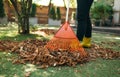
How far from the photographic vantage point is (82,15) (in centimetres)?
420

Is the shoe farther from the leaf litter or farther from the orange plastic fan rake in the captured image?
the orange plastic fan rake

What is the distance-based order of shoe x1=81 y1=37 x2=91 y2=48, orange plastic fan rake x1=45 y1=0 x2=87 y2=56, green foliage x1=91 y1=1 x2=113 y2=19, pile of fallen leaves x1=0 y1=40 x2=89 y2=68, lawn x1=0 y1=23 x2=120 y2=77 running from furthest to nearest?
green foliage x1=91 y1=1 x2=113 y2=19 → shoe x1=81 y1=37 x2=91 y2=48 → orange plastic fan rake x1=45 y1=0 x2=87 y2=56 → pile of fallen leaves x1=0 y1=40 x2=89 y2=68 → lawn x1=0 y1=23 x2=120 y2=77

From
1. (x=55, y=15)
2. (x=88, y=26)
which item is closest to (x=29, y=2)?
(x=88, y=26)

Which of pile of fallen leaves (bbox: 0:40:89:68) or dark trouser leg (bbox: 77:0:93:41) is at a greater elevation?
dark trouser leg (bbox: 77:0:93:41)

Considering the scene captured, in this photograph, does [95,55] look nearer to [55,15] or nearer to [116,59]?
[116,59]

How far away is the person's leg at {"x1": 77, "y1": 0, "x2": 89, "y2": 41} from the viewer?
4.17m

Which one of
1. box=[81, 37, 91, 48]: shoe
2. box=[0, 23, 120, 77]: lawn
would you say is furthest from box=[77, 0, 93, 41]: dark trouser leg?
box=[0, 23, 120, 77]: lawn

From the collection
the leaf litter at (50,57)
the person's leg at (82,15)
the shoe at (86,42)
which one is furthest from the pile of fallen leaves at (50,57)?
the shoe at (86,42)

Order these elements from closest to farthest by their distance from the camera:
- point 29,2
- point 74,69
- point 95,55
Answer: point 74,69
point 95,55
point 29,2

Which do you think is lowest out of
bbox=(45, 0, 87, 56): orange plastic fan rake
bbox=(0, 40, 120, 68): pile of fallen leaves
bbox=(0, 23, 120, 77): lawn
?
bbox=(0, 23, 120, 77): lawn

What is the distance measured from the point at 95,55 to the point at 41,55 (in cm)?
97

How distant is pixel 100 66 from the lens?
3393 millimetres

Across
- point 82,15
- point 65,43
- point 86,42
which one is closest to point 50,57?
point 65,43

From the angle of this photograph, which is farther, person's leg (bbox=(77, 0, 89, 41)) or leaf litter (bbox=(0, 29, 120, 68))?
person's leg (bbox=(77, 0, 89, 41))
